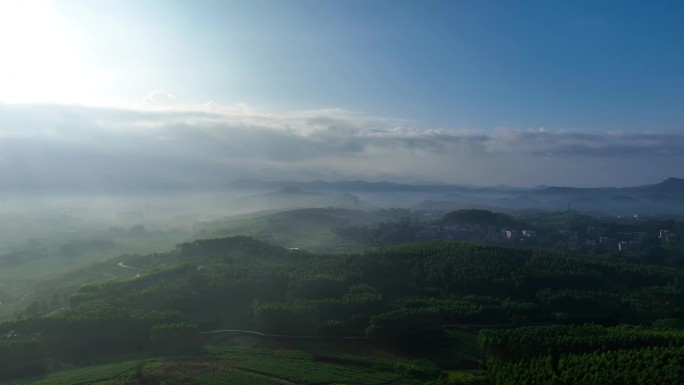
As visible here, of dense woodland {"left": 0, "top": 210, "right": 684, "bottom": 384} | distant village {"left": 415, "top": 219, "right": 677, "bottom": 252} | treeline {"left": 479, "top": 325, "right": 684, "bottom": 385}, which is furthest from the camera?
distant village {"left": 415, "top": 219, "right": 677, "bottom": 252}

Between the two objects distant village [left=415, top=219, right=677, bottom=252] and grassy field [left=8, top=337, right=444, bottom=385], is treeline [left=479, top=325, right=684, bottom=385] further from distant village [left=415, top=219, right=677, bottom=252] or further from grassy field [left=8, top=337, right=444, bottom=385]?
distant village [left=415, top=219, right=677, bottom=252]

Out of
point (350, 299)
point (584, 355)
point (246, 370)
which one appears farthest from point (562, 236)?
point (246, 370)

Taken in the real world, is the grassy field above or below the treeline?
below

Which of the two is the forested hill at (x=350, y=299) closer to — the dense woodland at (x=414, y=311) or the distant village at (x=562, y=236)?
the dense woodland at (x=414, y=311)

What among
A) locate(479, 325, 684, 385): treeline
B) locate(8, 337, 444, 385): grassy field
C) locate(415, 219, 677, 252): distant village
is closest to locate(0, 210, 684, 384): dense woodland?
locate(479, 325, 684, 385): treeline

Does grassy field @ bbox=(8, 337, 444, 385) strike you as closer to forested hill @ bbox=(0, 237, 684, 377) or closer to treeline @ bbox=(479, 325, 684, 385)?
forested hill @ bbox=(0, 237, 684, 377)

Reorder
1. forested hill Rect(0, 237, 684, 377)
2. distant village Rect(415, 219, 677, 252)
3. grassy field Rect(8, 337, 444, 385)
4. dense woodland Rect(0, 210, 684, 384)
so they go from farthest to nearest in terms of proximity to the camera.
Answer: distant village Rect(415, 219, 677, 252), forested hill Rect(0, 237, 684, 377), dense woodland Rect(0, 210, 684, 384), grassy field Rect(8, 337, 444, 385)

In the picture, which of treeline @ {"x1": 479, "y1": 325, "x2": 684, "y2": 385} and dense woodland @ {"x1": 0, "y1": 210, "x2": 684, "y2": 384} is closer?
treeline @ {"x1": 479, "y1": 325, "x2": 684, "y2": 385}
